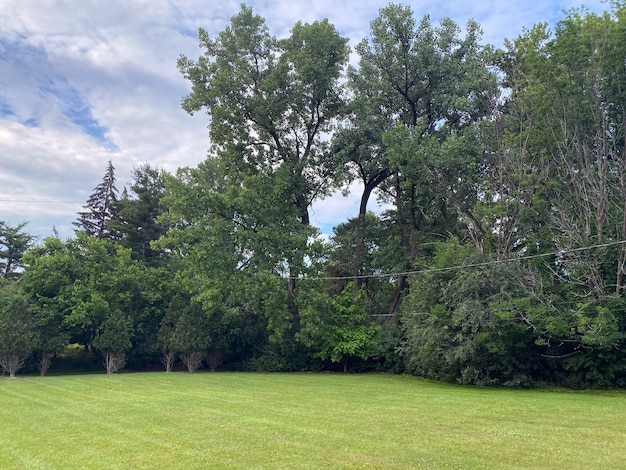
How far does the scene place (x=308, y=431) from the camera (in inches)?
319

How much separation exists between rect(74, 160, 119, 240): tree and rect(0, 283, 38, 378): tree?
19.9 meters

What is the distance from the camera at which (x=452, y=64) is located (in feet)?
78.5

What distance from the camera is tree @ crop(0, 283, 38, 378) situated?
2189 centimetres

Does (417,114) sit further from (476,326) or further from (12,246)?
(12,246)

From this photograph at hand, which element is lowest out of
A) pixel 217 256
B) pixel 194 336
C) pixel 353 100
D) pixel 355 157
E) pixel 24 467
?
pixel 24 467

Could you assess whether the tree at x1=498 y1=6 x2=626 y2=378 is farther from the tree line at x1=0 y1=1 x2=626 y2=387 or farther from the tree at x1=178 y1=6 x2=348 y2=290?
the tree at x1=178 y1=6 x2=348 y2=290

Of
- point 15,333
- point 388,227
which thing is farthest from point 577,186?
point 15,333

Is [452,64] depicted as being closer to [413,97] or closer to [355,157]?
[413,97]

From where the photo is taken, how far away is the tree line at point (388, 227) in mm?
16781

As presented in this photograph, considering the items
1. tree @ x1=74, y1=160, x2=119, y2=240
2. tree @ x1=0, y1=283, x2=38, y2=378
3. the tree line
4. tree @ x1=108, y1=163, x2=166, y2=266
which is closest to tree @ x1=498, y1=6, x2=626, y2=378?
the tree line

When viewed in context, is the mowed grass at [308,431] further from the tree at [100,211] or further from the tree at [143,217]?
the tree at [100,211]

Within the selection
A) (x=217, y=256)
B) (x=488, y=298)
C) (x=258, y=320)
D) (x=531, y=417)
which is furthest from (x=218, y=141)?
(x=531, y=417)

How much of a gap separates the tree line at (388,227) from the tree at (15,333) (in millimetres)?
96

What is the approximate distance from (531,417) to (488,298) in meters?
7.11
